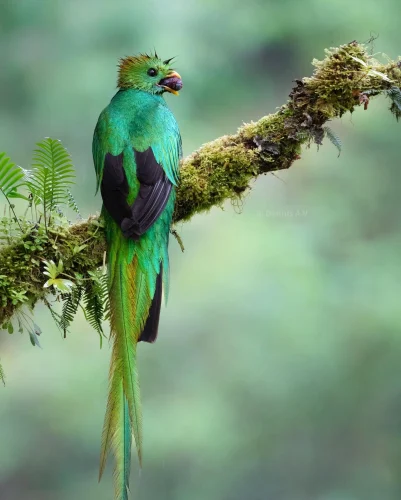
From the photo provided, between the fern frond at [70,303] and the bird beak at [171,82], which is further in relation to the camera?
the bird beak at [171,82]

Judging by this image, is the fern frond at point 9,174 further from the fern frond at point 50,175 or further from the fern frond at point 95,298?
the fern frond at point 95,298

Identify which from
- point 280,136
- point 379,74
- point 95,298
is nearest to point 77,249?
point 95,298

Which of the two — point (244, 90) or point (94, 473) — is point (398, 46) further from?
point (94, 473)

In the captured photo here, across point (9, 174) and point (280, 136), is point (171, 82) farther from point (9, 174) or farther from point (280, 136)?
point (9, 174)

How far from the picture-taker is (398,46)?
6.55 metres

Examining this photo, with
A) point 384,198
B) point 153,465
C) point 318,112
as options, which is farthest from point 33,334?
point 384,198

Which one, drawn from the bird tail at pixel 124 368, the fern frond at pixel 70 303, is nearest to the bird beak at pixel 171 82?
the bird tail at pixel 124 368

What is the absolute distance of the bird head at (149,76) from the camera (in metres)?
2.96

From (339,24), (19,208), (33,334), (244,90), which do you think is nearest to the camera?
→ (33,334)

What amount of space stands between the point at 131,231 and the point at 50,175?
29 cm

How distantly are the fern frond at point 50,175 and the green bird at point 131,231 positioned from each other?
164 millimetres

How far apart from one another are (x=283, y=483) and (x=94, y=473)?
143 centimetres

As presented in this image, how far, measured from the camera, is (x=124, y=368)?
2.18m

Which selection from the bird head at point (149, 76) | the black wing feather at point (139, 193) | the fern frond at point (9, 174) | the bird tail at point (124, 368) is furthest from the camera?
the bird head at point (149, 76)
